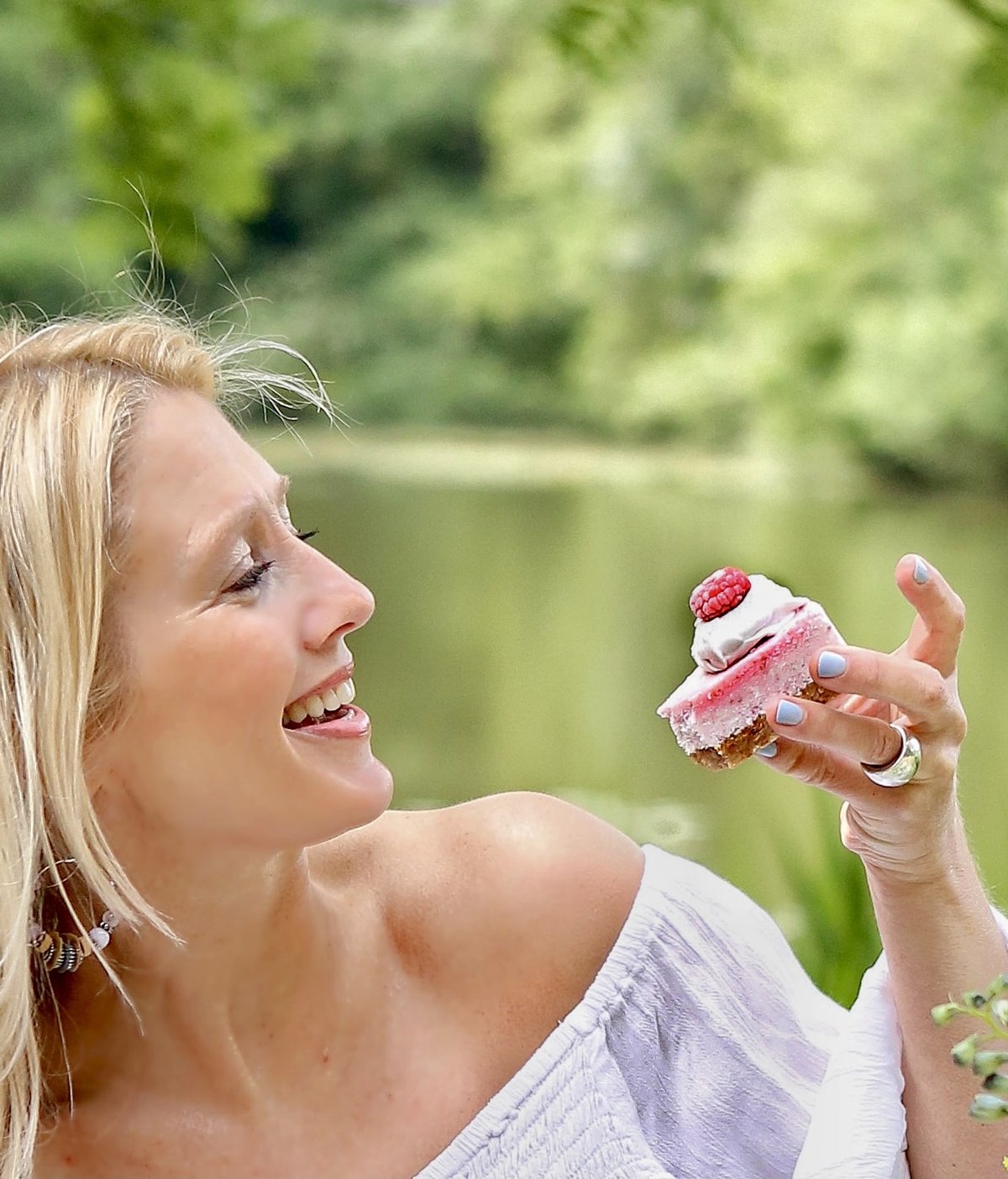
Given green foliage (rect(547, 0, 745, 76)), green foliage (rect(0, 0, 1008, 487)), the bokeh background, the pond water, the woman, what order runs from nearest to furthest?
the woman, green foliage (rect(547, 0, 745, 76)), the pond water, the bokeh background, green foliage (rect(0, 0, 1008, 487))

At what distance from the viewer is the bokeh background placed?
22.0ft

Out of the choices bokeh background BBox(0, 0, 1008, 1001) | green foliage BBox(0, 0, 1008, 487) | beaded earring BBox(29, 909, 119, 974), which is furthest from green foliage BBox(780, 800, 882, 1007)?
green foliage BBox(0, 0, 1008, 487)

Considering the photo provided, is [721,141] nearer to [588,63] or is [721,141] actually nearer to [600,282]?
[600,282]

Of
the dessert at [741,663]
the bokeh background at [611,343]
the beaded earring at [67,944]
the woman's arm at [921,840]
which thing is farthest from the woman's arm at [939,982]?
the bokeh background at [611,343]

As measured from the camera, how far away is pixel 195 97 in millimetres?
2225

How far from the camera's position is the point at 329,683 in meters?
0.85

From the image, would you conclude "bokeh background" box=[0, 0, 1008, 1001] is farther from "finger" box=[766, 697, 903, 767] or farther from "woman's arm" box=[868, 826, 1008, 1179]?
"finger" box=[766, 697, 903, 767]

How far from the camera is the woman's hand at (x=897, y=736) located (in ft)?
2.33

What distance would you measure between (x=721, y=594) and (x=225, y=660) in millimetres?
281

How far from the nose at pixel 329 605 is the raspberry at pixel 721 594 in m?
0.19

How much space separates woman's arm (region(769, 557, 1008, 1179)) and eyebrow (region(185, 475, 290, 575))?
12.6 inches

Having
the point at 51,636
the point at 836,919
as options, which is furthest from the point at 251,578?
the point at 836,919

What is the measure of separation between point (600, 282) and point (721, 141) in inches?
46.6

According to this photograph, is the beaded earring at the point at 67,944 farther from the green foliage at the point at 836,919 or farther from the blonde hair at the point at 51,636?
the green foliage at the point at 836,919
